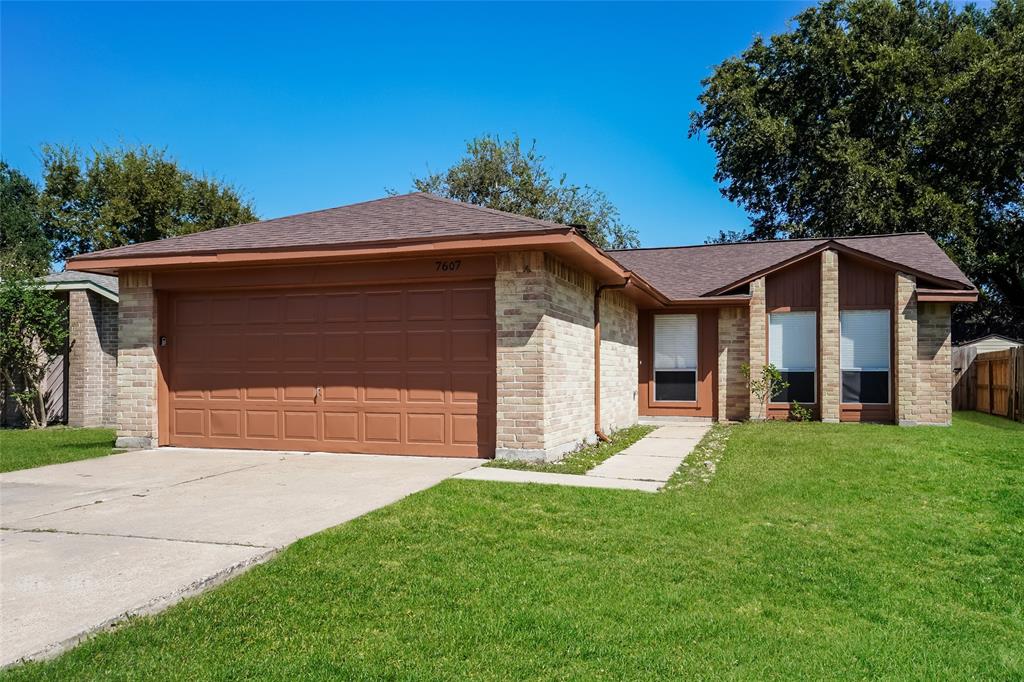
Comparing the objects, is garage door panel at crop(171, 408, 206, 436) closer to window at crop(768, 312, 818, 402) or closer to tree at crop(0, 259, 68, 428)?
tree at crop(0, 259, 68, 428)

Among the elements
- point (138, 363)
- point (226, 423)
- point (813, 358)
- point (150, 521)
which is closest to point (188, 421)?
point (226, 423)

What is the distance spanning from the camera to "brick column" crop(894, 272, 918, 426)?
14250 millimetres

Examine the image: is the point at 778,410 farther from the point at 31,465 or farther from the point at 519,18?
the point at 31,465

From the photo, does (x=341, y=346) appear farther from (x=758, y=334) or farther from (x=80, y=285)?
(x=758, y=334)

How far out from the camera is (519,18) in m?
14.0

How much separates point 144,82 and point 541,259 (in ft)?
44.7

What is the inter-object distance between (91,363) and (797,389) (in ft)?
51.6

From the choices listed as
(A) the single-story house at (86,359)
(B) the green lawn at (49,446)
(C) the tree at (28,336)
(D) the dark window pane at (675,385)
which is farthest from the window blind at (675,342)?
(C) the tree at (28,336)

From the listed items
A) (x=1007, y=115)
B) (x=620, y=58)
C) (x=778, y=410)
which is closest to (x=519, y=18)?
(x=620, y=58)

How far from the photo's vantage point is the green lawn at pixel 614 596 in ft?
10.7

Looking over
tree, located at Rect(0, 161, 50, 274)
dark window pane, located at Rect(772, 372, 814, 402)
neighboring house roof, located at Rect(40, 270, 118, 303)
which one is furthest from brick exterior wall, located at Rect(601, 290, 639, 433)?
tree, located at Rect(0, 161, 50, 274)

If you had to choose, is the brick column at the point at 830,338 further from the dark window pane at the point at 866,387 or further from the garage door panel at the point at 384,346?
the garage door panel at the point at 384,346

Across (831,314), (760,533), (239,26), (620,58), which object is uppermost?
(620,58)

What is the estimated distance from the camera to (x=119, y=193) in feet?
95.5
